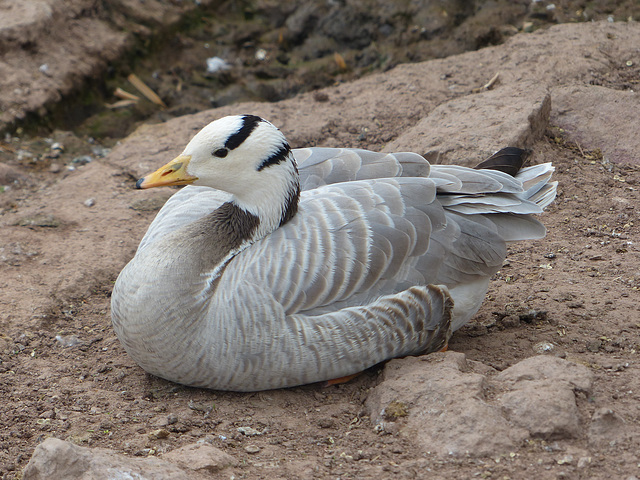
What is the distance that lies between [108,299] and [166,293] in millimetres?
1668

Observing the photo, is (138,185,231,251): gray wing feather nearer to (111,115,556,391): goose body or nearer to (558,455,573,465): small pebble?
(111,115,556,391): goose body

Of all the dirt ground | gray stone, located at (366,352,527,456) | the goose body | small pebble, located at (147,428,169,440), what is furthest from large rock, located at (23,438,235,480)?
gray stone, located at (366,352,527,456)

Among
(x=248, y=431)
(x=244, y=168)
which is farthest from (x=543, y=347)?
(x=244, y=168)

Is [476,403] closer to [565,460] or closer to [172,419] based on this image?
[565,460]

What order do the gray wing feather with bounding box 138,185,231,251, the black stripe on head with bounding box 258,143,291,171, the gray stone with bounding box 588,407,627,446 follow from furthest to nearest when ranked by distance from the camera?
the gray wing feather with bounding box 138,185,231,251, the black stripe on head with bounding box 258,143,291,171, the gray stone with bounding box 588,407,627,446

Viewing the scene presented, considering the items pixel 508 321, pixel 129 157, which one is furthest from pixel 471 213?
pixel 129 157

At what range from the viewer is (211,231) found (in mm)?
4348

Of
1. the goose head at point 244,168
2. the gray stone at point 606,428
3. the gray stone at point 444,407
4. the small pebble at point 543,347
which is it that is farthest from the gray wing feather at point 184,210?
the gray stone at point 606,428

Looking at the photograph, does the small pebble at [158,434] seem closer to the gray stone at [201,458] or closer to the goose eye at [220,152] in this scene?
the gray stone at [201,458]

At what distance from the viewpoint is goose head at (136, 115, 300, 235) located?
164 inches

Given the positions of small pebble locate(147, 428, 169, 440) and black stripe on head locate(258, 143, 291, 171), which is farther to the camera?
black stripe on head locate(258, 143, 291, 171)

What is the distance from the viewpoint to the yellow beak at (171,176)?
4.11 metres

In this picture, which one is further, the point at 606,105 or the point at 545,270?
the point at 606,105

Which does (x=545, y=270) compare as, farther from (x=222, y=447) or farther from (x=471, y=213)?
(x=222, y=447)
